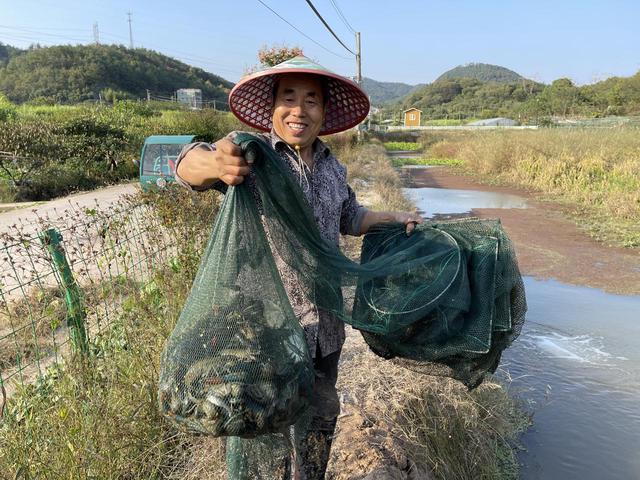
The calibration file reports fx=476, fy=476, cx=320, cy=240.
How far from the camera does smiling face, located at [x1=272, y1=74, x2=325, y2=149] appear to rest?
154 cm

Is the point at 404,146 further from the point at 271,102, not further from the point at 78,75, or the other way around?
the point at 78,75

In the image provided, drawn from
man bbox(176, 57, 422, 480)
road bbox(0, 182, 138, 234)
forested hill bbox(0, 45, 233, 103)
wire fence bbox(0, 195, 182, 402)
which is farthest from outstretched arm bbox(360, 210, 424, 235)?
forested hill bbox(0, 45, 233, 103)

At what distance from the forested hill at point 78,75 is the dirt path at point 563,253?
4388cm

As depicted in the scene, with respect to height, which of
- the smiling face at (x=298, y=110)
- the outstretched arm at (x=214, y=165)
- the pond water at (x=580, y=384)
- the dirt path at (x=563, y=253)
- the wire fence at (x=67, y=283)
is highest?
the smiling face at (x=298, y=110)

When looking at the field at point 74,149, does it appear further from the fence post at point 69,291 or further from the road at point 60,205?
the fence post at point 69,291

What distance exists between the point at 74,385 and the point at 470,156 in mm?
20958

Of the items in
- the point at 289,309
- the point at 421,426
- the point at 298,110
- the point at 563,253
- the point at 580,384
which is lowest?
the point at 580,384

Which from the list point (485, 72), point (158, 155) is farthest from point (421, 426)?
point (485, 72)

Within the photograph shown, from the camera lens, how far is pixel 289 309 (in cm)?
146

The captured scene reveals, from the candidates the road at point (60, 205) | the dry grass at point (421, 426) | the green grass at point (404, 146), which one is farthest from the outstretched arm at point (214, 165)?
the green grass at point (404, 146)

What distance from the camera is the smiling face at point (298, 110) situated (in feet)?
5.05

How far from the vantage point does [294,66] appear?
1.49 metres

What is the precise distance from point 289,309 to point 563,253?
745cm

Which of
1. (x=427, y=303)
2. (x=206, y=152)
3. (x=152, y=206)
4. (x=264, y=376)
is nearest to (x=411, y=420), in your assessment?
(x=427, y=303)
